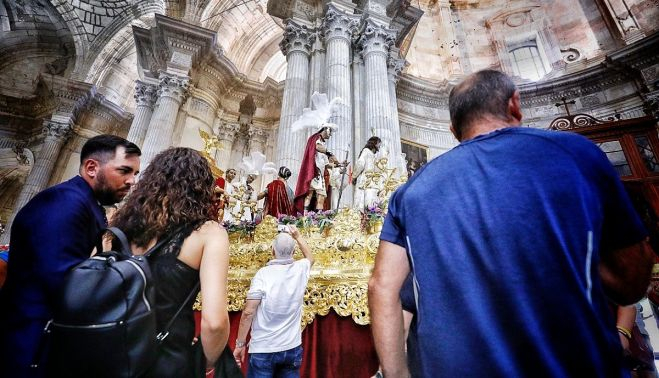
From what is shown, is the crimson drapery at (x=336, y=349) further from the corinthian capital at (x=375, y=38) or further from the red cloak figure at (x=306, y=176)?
the corinthian capital at (x=375, y=38)

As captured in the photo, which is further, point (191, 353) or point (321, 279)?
point (321, 279)

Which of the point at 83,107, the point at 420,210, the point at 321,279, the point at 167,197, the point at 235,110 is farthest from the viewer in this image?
the point at 83,107

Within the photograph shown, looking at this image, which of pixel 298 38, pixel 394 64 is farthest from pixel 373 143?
pixel 394 64

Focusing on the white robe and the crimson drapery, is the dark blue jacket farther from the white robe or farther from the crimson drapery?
the white robe

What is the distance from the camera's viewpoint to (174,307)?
1.19 meters

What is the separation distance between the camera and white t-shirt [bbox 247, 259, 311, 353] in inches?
91.2

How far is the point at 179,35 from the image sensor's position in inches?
480

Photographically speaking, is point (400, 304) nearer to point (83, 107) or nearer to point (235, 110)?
point (235, 110)

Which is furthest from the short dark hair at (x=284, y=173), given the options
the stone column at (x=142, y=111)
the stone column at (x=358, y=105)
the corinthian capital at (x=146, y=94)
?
the corinthian capital at (x=146, y=94)

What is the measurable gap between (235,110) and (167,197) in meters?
14.2

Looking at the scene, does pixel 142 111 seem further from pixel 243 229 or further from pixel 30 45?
pixel 30 45

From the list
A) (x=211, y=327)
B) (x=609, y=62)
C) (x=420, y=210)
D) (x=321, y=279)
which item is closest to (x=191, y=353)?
(x=211, y=327)

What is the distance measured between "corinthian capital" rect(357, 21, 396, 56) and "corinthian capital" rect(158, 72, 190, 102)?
7.18 m

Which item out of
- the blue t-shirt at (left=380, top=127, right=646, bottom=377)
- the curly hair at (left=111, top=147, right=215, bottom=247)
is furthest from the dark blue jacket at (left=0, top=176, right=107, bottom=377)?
the blue t-shirt at (left=380, top=127, right=646, bottom=377)
